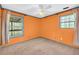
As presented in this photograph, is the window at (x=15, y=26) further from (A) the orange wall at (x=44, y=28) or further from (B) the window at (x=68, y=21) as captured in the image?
(B) the window at (x=68, y=21)

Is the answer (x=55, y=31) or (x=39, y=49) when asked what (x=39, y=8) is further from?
(x=39, y=49)

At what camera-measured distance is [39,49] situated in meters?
1.88

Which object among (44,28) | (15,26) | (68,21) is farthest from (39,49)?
(68,21)

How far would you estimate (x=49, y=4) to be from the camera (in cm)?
190

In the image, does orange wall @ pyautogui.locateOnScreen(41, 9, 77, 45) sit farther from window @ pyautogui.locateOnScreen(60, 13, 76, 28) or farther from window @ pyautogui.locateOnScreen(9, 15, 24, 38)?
window @ pyautogui.locateOnScreen(9, 15, 24, 38)

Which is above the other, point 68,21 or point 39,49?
point 68,21

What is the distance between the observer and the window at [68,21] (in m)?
1.82

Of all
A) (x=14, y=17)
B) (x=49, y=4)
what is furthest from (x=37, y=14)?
(x=14, y=17)

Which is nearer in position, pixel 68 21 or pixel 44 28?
pixel 68 21

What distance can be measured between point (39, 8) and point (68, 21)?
582 mm

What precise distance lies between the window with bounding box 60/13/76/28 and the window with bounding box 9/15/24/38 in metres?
0.74

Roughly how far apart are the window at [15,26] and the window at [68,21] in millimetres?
743
